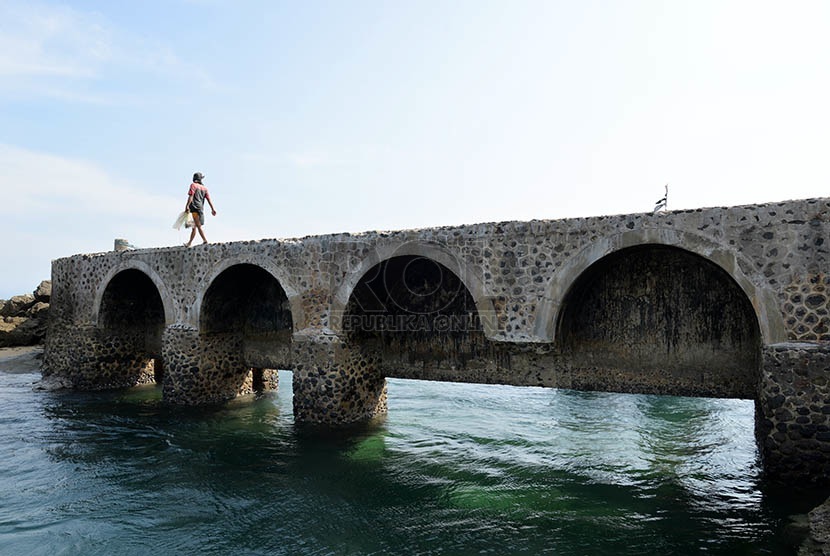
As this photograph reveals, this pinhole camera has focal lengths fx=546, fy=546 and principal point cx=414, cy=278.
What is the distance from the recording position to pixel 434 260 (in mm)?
9930

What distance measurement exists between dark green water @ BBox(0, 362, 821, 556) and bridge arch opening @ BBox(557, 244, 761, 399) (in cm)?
159

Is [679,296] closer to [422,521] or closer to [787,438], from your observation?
[787,438]

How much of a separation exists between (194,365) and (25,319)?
1474 centimetres

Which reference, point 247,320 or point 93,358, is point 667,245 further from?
point 93,358

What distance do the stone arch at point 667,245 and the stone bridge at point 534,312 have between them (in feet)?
0.08

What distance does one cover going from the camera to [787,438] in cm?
732

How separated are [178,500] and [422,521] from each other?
371cm

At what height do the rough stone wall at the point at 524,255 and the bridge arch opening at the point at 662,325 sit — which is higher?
the rough stone wall at the point at 524,255

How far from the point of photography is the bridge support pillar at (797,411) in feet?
23.4

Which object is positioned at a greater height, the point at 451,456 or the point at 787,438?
the point at 787,438

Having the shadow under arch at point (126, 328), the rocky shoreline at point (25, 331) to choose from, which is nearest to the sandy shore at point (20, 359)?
the rocky shoreline at point (25, 331)

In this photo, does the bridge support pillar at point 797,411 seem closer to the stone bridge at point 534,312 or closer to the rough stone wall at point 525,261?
the stone bridge at point 534,312

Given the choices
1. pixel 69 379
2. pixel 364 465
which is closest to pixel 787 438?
pixel 364 465

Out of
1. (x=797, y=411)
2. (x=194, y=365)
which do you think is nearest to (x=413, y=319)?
(x=194, y=365)
